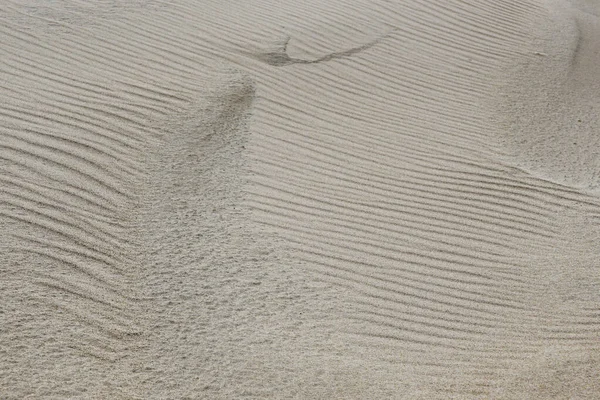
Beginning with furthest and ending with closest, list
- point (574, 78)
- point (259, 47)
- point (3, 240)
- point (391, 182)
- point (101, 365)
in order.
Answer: point (574, 78), point (259, 47), point (391, 182), point (3, 240), point (101, 365)

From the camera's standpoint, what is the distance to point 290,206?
18.9 feet

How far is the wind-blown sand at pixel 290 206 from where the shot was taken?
4184 millimetres

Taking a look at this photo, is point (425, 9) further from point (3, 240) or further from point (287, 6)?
point (3, 240)

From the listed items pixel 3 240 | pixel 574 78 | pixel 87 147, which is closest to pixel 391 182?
pixel 87 147

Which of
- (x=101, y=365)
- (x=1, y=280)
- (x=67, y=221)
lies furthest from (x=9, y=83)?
(x=101, y=365)

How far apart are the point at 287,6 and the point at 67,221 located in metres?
A: 5.19

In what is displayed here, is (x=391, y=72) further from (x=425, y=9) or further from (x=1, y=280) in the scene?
(x=1, y=280)

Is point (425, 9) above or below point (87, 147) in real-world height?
above

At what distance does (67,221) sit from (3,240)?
43cm

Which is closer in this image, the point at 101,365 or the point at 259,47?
the point at 101,365

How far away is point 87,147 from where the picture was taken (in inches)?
234

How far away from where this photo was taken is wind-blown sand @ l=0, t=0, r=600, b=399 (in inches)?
165

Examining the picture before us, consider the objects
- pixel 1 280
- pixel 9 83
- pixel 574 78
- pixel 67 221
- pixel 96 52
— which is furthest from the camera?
pixel 574 78

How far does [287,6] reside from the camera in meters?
9.51
